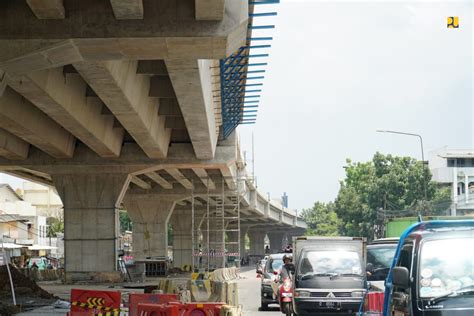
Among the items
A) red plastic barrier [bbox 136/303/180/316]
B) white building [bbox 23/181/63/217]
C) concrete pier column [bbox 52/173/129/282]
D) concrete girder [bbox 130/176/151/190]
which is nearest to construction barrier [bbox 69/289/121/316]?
red plastic barrier [bbox 136/303/180/316]

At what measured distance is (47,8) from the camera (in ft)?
49.3

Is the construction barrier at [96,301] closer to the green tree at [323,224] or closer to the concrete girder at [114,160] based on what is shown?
the concrete girder at [114,160]

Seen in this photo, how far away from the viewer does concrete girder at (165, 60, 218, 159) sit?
20.0m

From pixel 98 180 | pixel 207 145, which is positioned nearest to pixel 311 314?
pixel 207 145

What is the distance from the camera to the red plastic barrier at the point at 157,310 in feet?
46.0

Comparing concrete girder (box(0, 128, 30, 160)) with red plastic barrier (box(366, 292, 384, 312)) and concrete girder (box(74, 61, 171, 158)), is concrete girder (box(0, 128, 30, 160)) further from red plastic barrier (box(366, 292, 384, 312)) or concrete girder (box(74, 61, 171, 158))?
red plastic barrier (box(366, 292, 384, 312))

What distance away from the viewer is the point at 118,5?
48.2 ft

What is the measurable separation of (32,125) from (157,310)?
1633 centimetres

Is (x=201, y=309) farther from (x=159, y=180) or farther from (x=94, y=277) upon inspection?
(x=159, y=180)

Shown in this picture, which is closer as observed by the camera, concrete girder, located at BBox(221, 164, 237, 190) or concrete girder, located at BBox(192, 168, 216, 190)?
concrete girder, located at BBox(221, 164, 237, 190)

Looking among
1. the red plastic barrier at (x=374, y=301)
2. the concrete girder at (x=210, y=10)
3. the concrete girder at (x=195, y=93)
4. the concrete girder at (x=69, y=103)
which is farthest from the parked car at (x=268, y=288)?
the red plastic barrier at (x=374, y=301)

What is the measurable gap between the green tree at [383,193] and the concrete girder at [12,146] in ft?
160

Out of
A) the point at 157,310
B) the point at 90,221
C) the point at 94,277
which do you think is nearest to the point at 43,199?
the point at 90,221

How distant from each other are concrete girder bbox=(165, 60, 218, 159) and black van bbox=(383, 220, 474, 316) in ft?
36.5
